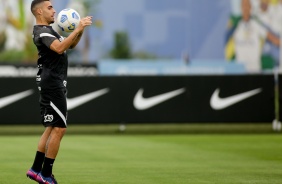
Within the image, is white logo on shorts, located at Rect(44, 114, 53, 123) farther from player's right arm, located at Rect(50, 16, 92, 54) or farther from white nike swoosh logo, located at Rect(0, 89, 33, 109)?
white nike swoosh logo, located at Rect(0, 89, 33, 109)

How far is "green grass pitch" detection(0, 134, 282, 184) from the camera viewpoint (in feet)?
41.2

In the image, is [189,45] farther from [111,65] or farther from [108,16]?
[111,65]

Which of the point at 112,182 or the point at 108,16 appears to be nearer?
the point at 112,182

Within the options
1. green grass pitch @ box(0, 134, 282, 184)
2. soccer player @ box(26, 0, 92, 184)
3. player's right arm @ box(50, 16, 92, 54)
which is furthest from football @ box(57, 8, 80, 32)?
green grass pitch @ box(0, 134, 282, 184)

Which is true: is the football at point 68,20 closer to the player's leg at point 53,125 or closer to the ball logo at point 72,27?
the ball logo at point 72,27

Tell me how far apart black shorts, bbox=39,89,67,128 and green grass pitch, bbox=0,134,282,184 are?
3.79 ft

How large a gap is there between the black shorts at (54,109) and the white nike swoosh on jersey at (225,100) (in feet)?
39.7

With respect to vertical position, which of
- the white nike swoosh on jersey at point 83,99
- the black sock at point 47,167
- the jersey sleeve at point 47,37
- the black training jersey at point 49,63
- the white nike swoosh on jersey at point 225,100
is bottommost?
the white nike swoosh on jersey at point 225,100

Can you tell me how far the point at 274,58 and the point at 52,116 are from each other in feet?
157

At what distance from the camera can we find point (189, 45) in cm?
5753

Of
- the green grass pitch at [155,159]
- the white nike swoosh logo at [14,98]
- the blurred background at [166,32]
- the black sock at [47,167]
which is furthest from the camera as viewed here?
the blurred background at [166,32]

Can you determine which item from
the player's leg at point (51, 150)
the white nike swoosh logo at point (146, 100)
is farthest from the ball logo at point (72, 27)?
the white nike swoosh logo at point (146, 100)

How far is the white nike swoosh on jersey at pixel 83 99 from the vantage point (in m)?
22.3

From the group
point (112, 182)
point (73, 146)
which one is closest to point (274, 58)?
point (73, 146)
